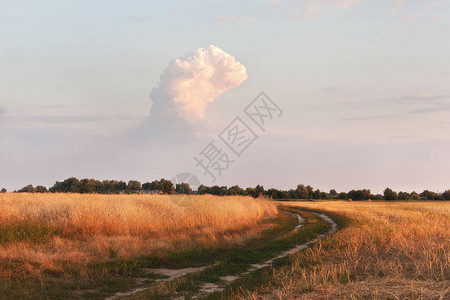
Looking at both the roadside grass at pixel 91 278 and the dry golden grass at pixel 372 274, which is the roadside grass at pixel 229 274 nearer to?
the roadside grass at pixel 91 278

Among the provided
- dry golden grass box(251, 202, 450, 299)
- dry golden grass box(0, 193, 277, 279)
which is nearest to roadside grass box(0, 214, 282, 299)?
dry golden grass box(0, 193, 277, 279)

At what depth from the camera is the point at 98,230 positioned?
18.4 meters

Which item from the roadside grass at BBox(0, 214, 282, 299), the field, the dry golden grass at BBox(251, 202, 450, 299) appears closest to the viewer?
the dry golden grass at BBox(251, 202, 450, 299)

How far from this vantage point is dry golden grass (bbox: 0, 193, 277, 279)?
13633mm

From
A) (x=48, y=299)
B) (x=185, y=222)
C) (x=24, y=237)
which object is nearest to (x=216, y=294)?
(x=48, y=299)

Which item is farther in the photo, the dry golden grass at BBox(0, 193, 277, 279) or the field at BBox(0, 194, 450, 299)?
the dry golden grass at BBox(0, 193, 277, 279)

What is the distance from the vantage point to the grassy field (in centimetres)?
1079

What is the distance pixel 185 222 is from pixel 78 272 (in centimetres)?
1124

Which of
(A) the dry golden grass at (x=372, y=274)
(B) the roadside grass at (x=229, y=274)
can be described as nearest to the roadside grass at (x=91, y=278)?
(B) the roadside grass at (x=229, y=274)

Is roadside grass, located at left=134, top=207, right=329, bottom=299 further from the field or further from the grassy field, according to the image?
the grassy field

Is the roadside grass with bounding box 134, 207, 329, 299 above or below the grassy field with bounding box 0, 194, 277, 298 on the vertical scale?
below

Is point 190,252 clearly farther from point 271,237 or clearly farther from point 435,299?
point 435,299

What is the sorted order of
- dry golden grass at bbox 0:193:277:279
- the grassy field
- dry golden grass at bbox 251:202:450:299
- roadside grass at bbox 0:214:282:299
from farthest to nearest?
dry golden grass at bbox 0:193:277:279 < the grassy field < roadside grass at bbox 0:214:282:299 < dry golden grass at bbox 251:202:450:299

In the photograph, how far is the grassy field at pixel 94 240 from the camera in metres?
10.8
